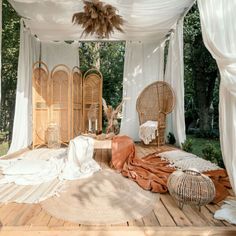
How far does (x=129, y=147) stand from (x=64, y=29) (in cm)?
329

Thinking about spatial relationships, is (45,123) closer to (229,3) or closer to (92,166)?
(92,166)

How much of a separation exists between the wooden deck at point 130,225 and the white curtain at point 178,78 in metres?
3.51

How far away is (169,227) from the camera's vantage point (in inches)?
84.0

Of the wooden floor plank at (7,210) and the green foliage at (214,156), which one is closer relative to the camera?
the wooden floor plank at (7,210)

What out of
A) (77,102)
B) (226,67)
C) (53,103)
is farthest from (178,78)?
(226,67)

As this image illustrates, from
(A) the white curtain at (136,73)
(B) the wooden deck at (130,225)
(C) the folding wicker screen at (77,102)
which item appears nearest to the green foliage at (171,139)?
(A) the white curtain at (136,73)

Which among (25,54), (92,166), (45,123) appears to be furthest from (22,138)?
(92,166)

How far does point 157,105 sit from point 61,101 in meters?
2.34

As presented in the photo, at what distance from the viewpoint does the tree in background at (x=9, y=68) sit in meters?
6.78

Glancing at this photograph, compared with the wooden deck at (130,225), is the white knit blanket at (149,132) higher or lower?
higher

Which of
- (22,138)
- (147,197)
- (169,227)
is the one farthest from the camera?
(22,138)

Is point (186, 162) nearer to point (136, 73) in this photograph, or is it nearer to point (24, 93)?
point (24, 93)

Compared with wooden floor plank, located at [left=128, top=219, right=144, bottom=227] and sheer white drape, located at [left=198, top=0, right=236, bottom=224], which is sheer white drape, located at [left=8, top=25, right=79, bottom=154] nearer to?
wooden floor plank, located at [left=128, top=219, right=144, bottom=227]

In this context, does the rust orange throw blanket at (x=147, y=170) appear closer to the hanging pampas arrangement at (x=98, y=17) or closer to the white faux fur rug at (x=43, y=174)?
the white faux fur rug at (x=43, y=174)
